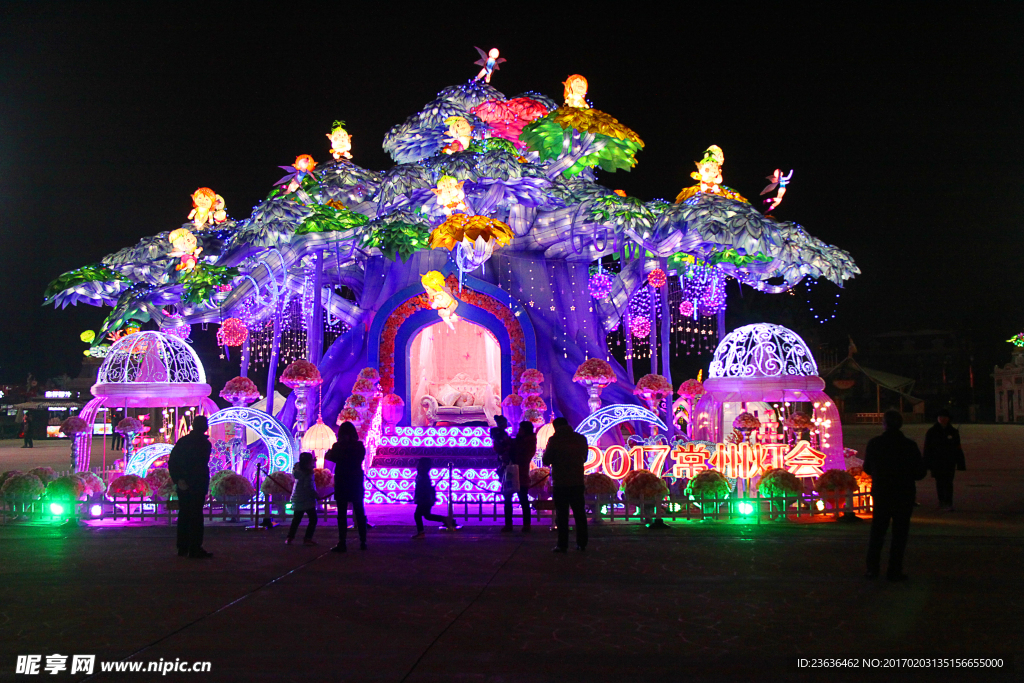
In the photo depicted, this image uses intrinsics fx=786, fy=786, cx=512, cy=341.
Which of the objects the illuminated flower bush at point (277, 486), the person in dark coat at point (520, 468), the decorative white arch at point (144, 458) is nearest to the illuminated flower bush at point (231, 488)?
the illuminated flower bush at point (277, 486)

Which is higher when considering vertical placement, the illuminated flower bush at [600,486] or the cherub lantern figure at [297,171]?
the cherub lantern figure at [297,171]

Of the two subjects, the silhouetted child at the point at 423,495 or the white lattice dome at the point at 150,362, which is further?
the white lattice dome at the point at 150,362

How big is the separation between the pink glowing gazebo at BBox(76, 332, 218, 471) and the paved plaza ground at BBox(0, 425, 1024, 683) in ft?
16.6

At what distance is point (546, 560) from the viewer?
7.52 metres

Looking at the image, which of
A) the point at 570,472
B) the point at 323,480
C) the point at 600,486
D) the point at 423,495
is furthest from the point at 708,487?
the point at 323,480

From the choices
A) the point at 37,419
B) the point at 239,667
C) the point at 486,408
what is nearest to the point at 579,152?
the point at 486,408

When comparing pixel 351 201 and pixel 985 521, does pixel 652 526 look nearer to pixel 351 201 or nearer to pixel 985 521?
pixel 985 521

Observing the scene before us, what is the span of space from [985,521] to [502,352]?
27.7 ft

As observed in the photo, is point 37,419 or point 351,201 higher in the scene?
point 351,201

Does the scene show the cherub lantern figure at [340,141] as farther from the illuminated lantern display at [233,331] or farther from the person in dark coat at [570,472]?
the person in dark coat at [570,472]

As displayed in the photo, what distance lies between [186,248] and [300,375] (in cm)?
456

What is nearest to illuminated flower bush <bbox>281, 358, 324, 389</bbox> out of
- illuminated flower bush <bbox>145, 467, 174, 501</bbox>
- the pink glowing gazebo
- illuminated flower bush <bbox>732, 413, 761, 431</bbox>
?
the pink glowing gazebo

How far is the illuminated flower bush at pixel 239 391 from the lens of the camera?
43.9 ft

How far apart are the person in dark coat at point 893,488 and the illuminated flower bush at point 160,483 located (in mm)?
8836
